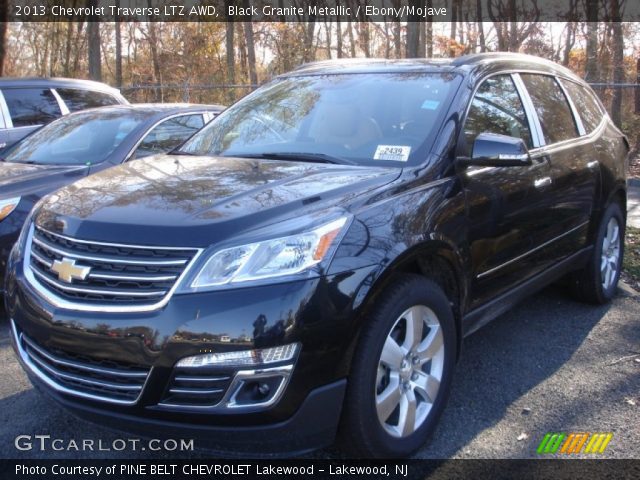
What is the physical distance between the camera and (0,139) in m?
7.48

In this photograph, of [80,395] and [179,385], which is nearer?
[179,385]

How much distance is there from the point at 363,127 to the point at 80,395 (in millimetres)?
2052

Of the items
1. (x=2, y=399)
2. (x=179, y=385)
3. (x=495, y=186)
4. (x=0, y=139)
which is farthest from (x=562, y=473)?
(x=0, y=139)

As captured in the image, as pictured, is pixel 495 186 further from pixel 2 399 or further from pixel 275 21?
pixel 275 21

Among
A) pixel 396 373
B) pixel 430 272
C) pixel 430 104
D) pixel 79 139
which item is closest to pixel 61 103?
pixel 79 139

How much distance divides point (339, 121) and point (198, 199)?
4.13 feet

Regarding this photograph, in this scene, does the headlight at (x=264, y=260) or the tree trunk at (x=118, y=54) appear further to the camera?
the tree trunk at (x=118, y=54)

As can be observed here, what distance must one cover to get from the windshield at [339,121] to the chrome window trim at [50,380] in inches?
60.3

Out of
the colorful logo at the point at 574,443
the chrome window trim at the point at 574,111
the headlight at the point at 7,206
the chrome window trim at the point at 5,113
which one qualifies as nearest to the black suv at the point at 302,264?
the colorful logo at the point at 574,443

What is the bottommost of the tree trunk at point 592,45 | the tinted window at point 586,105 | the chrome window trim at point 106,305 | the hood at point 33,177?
the chrome window trim at point 106,305

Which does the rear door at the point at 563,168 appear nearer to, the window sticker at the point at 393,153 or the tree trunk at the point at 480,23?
the window sticker at the point at 393,153

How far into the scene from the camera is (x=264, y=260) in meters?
2.49

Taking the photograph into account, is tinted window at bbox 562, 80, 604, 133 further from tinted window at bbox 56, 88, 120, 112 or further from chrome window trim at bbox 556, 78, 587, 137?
→ tinted window at bbox 56, 88, 120, 112

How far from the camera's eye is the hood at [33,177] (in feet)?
15.6
